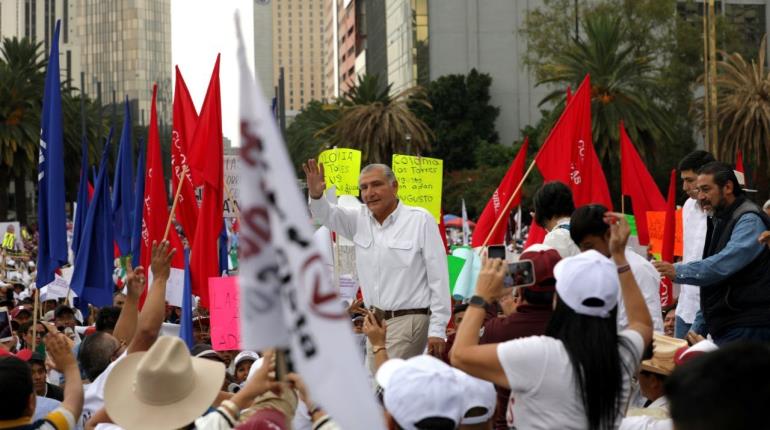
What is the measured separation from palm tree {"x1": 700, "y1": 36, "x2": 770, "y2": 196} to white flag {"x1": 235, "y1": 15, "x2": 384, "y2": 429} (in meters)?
38.4

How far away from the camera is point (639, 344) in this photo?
4.05 meters

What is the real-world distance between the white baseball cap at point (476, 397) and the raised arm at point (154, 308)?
1.84 meters

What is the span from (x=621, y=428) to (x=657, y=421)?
0.14m

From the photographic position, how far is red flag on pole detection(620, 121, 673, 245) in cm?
1323

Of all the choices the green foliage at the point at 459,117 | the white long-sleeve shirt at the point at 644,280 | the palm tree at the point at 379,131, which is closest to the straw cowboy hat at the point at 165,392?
the white long-sleeve shirt at the point at 644,280

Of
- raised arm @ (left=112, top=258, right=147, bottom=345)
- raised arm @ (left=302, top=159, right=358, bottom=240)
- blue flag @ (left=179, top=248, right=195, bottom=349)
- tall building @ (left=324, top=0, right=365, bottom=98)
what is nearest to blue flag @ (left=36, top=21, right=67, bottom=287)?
blue flag @ (left=179, top=248, right=195, bottom=349)

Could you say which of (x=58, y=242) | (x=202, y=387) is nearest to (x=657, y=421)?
(x=202, y=387)

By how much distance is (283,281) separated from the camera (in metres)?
2.74

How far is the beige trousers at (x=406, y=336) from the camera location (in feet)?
23.2

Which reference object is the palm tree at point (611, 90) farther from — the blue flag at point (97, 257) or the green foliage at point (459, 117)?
the blue flag at point (97, 257)

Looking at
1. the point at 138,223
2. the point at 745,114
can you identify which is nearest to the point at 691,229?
the point at 138,223

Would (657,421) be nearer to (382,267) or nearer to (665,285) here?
(382,267)

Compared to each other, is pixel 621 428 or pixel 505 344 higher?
pixel 505 344

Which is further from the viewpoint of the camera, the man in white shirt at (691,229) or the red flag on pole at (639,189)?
the red flag on pole at (639,189)
